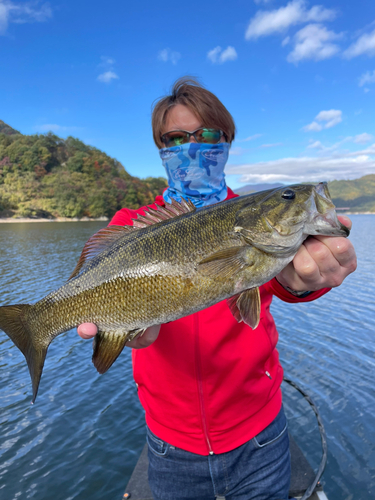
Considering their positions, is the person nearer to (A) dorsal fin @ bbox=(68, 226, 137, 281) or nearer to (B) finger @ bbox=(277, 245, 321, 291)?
(B) finger @ bbox=(277, 245, 321, 291)

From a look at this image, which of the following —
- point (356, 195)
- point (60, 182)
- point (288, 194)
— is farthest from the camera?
point (356, 195)

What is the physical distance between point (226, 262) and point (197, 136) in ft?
5.49

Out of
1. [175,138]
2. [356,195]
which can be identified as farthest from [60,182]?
[356,195]

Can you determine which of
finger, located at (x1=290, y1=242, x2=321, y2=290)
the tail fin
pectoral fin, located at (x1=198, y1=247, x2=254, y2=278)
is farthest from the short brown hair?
the tail fin

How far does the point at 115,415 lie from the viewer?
738cm

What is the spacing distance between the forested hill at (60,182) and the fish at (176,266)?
77.4 meters

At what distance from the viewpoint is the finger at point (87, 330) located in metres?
2.26

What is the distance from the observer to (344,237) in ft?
6.46

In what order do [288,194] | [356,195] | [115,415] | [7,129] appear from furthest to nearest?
[356,195]
[7,129]
[115,415]
[288,194]

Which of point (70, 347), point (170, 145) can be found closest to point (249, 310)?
point (170, 145)

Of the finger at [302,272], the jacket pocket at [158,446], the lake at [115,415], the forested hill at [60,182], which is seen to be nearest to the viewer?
the finger at [302,272]

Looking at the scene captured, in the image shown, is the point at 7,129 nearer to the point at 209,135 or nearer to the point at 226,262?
the point at 209,135

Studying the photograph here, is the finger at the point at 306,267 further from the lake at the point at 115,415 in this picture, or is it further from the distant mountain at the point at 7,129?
the distant mountain at the point at 7,129

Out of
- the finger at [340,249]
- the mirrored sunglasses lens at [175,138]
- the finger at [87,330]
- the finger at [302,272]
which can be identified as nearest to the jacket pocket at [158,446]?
the finger at [87,330]
